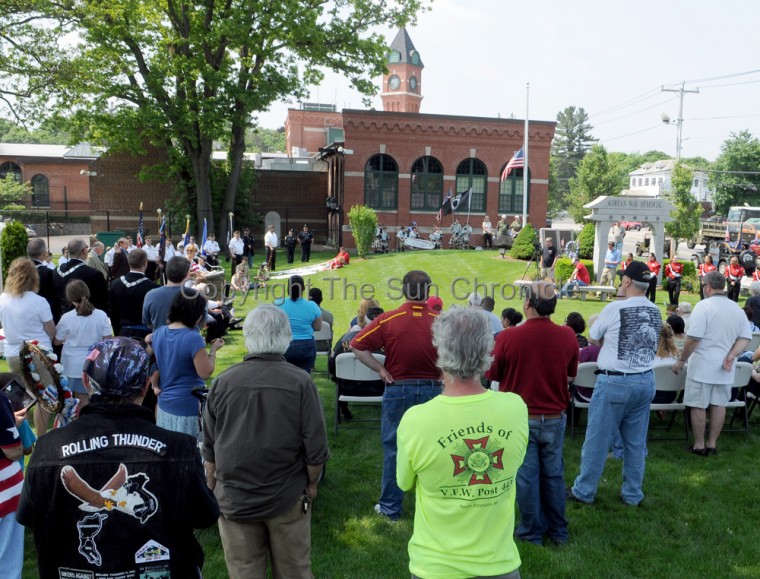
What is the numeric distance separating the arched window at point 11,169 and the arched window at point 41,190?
53.4 inches

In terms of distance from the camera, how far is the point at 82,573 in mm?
2381

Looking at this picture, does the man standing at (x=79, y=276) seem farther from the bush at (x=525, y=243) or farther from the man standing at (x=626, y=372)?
the bush at (x=525, y=243)

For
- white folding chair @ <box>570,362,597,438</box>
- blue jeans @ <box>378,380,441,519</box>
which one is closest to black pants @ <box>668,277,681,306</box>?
white folding chair @ <box>570,362,597,438</box>

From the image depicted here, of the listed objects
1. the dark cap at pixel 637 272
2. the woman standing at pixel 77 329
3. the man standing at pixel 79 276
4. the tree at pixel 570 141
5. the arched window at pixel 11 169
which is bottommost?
the woman standing at pixel 77 329

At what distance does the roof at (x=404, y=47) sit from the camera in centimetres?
7162

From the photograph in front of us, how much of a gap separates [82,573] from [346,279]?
19.0 m

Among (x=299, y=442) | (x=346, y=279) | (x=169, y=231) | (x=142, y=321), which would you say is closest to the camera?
(x=299, y=442)

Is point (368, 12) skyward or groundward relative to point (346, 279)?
skyward

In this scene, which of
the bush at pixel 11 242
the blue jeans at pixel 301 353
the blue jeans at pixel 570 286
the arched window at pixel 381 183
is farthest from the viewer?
the arched window at pixel 381 183

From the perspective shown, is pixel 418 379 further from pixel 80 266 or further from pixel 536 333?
pixel 80 266

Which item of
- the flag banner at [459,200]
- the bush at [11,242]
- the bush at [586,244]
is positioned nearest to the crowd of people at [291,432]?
the bush at [11,242]

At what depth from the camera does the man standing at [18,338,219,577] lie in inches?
91.9

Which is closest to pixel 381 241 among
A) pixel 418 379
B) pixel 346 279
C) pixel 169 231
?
pixel 346 279

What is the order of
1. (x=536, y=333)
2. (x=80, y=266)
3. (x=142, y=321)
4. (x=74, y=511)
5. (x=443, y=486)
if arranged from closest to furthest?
(x=74, y=511)
(x=443, y=486)
(x=536, y=333)
(x=142, y=321)
(x=80, y=266)
